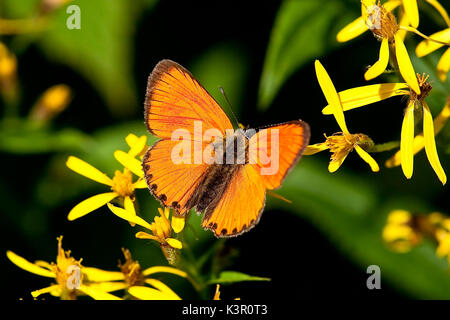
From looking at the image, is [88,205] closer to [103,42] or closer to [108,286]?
[108,286]

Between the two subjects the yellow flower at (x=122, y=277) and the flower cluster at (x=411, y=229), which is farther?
the flower cluster at (x=411, y=229)

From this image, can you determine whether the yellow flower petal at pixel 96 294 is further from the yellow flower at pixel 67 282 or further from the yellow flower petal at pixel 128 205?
the yellow flower petal at pixel 128 205

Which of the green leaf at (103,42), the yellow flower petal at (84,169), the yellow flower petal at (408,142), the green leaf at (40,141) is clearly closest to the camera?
the yellow flower petal at (408,142)

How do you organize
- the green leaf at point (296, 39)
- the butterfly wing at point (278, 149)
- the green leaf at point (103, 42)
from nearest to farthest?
1. the butterfly wing at point (278, 149)
2. the green leaf at point (296, 39)
3. the green leaf at point (103, 42)

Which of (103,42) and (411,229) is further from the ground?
(103,42)

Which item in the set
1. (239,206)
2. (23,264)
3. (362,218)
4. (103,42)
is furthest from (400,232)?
(103,42)

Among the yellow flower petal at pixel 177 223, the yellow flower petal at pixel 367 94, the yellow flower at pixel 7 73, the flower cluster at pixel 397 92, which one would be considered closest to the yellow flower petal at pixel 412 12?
the flower cluster at pixel 397 92
